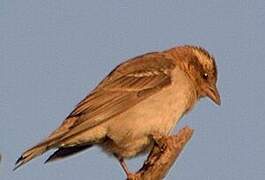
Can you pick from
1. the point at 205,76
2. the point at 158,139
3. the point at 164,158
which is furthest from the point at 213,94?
the point at 164,158

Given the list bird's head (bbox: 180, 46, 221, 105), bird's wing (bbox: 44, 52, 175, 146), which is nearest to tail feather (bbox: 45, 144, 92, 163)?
bird's wing (bbox: 44, 52, 175, 146)

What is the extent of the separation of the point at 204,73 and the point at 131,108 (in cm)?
178

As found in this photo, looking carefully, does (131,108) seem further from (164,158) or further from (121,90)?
(164,158)

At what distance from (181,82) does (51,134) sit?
2323 millimetres

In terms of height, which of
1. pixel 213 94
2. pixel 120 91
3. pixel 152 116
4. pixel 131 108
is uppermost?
pixel 120 91

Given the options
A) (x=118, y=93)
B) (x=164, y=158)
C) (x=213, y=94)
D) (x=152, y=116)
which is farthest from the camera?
(x=213, y=94)

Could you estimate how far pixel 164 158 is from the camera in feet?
23.5

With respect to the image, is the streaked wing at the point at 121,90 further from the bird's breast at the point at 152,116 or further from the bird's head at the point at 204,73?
the bird's head at the point at 204,73

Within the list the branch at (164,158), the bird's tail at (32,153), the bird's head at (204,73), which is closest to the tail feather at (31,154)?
the bird's tail at (32,153)

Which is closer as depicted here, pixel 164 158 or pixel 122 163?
pixel 164 158

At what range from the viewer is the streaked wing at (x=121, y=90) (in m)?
8.77

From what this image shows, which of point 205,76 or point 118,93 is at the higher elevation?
point 118,93

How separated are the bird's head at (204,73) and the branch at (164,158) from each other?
2.69m

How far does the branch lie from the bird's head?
8.84 feet
